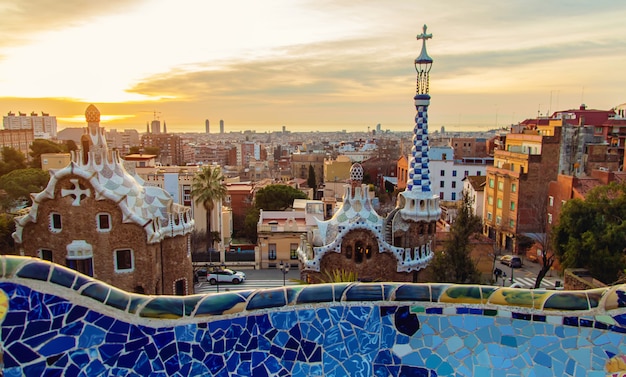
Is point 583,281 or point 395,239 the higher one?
point 395,239

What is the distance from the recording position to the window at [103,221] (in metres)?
17.0

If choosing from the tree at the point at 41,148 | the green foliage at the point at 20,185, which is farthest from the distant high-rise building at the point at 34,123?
the green foliage at the point at 20,185

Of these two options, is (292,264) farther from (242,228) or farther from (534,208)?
(534,208)

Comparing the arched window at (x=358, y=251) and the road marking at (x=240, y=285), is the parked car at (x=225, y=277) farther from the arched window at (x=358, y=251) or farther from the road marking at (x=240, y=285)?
the arched window at (x=358, y=251)

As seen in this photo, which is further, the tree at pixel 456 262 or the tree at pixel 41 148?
the tree at pixel 41 148

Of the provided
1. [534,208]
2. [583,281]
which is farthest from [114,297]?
[534,208]

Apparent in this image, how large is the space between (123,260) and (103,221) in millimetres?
1498

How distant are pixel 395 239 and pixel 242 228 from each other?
1045 inches

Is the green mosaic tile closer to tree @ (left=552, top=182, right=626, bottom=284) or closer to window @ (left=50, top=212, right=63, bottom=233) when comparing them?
window @ (left=50, top=212, right=63, bottom=233)

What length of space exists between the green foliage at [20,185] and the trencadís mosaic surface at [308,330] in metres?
32.9

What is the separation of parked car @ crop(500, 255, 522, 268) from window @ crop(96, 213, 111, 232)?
79.9ft

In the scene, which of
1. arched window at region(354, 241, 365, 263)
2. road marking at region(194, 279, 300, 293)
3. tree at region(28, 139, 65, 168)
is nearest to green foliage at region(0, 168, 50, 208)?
road marking at region(194, 279, 300, 293)

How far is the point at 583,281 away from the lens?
63.6 feet

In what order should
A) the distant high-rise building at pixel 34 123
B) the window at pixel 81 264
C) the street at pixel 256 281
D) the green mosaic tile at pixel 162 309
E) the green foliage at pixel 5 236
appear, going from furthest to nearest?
the distant high-rise building at pixel 34 123 → the street at pixel 256 281 → the green foliage at pixel 5 236 → the window at pixel 81 264 → the green mosaic tile at pixel 162 309
